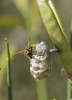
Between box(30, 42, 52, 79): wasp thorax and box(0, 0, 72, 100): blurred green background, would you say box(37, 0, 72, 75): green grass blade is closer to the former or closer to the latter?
box(30, 42, 52, 79): wasp thorax

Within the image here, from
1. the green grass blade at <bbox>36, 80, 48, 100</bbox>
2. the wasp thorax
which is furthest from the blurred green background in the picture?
the wasp thorax

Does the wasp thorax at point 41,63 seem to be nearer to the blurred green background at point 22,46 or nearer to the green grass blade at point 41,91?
the green grass blade at point 41,91

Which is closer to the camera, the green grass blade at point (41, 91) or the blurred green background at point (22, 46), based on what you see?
the green grass blade at point (41, 91)

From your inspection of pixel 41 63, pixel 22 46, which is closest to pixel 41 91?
pixel 41 63

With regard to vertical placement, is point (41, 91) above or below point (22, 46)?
below

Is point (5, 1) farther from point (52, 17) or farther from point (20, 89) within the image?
point (52, 17)

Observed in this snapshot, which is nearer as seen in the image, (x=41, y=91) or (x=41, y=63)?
(x=41, y=63)

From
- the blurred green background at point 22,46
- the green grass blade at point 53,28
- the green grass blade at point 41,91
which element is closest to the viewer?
the green grass blade at point 53,28

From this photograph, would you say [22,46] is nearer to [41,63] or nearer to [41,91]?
[41,91]

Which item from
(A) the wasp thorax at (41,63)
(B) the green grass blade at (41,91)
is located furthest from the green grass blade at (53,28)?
→ (B) the green grass blade at (41,91)

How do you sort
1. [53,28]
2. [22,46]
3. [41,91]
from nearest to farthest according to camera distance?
Result: [53,28], [41,91], [22,46]

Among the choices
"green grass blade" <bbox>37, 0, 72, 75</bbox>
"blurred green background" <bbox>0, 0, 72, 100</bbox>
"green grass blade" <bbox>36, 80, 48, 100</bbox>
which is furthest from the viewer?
"blurred green background" <bbox>0, 0, 72, 100</bbox>

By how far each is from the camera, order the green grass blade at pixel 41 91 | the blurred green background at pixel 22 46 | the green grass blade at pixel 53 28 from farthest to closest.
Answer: the blurred green background at pixel 22 46
the green grass blade at pixel 41 91
the green grass blade at pixel 53 28
